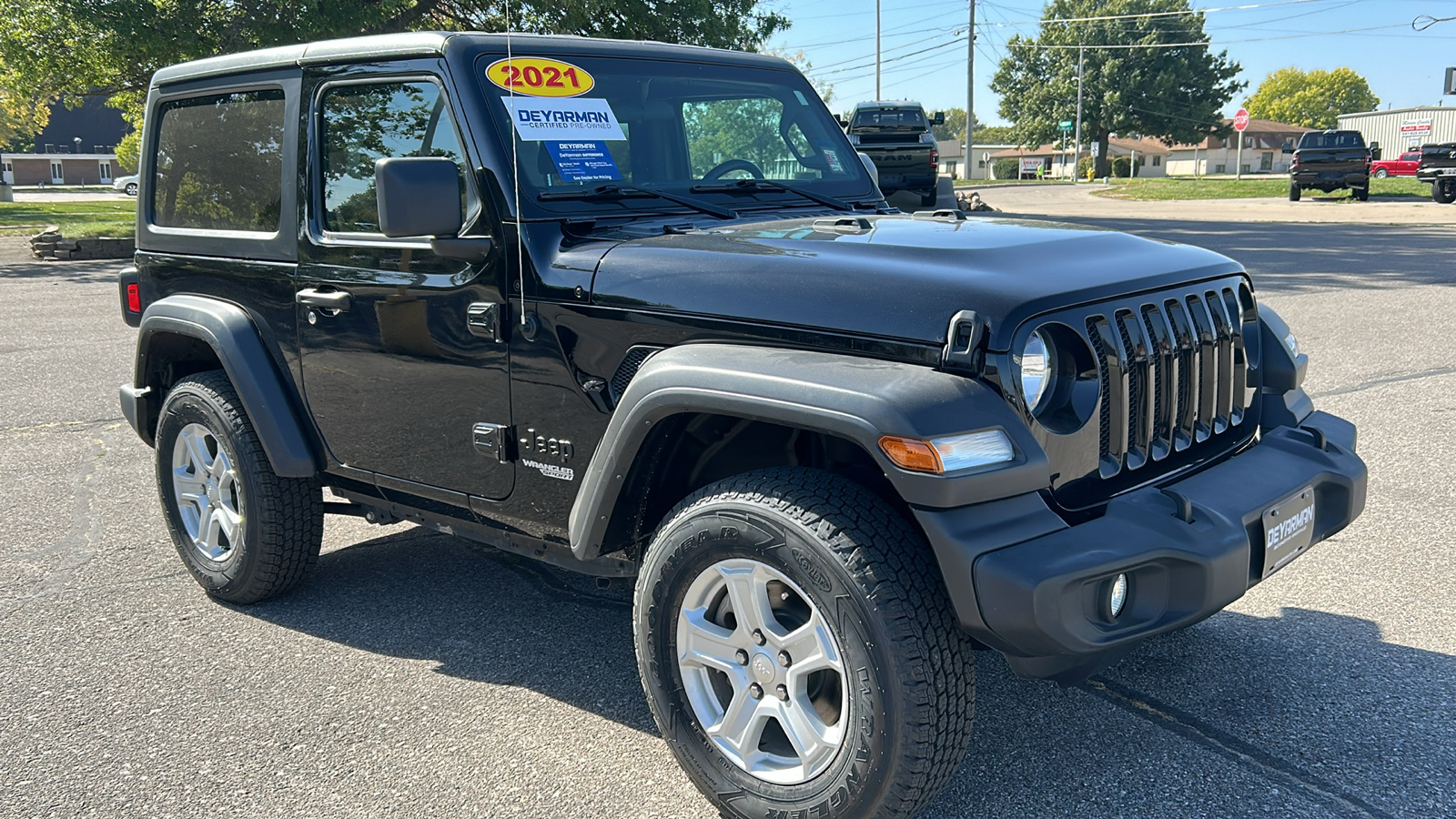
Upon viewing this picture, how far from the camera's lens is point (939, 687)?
2352 mm

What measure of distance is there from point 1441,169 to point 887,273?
3160 cm

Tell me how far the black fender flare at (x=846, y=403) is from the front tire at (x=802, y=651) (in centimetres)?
→ 18

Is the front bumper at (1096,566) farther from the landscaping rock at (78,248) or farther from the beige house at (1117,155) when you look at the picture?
the beige house at (1117,155)

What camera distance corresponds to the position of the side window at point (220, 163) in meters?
3.84

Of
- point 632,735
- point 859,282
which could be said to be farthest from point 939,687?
point 632,735

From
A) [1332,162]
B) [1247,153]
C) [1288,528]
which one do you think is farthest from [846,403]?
[1247,153]

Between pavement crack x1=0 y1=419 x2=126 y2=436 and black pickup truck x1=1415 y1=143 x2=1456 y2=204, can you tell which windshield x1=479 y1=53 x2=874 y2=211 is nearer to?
pavement crack x1=0 y1=419 x2=126 y2=436

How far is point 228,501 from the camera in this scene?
414 centimetres

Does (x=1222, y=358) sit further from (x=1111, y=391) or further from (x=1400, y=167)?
(x=1400, y=167)

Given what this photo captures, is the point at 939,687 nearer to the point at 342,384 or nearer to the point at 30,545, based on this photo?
the point at 342,384

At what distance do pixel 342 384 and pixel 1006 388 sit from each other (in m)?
2.21

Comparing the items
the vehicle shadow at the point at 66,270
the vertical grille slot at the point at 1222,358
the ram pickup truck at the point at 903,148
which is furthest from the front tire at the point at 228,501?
the ram pickup truck at the point at 903,148

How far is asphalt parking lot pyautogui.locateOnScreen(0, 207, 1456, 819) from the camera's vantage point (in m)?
2.85

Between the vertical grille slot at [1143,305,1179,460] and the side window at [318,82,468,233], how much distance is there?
76.6 inches
